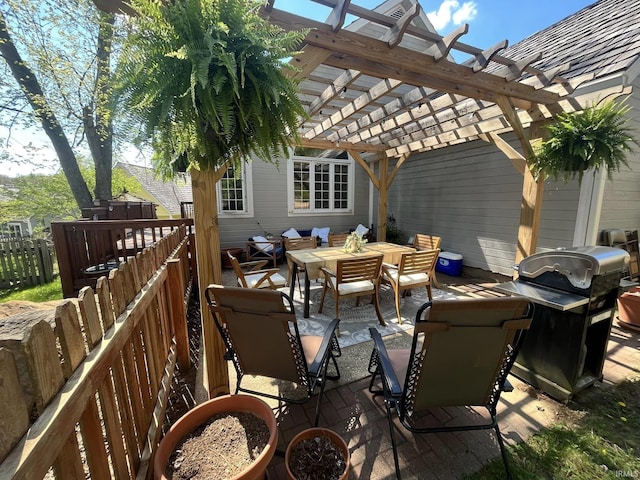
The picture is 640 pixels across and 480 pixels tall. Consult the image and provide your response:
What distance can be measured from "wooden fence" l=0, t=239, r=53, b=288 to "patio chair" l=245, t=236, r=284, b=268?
4535mm

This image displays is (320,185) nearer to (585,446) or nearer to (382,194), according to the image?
(382,194)

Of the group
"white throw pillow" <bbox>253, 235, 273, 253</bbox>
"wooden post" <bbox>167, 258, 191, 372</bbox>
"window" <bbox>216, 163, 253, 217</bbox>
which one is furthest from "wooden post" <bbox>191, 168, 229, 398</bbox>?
"window" <bbox>216, 163, 253, 217</bbox>

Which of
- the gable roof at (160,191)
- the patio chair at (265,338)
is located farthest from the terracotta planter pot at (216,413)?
the gable roof at (160,191)

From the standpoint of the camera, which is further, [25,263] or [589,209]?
[25,263]

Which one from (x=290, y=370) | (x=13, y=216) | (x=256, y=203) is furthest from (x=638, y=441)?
(x=13, y=216)

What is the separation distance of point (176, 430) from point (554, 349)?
2.63 metres

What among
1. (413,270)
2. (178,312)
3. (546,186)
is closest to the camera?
(178,312)

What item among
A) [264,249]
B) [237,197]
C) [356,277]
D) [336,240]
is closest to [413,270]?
[356,277]

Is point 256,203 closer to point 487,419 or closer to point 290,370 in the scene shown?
point 290,370

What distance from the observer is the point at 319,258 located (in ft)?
12.4

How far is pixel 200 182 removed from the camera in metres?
1.73

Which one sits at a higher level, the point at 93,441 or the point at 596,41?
the point at 596,41

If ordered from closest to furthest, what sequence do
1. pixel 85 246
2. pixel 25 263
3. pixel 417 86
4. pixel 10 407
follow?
pixel 10 407 → pixel 417 86 → pixel 85 246 → pixel 25 263

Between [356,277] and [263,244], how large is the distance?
12.7 feet
